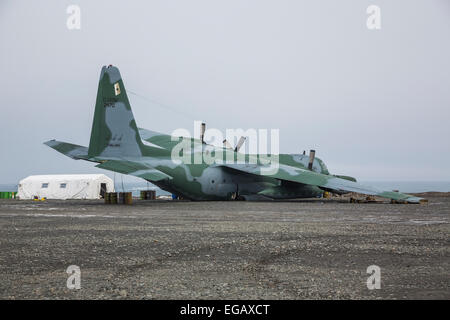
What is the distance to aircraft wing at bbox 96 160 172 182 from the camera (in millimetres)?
25544

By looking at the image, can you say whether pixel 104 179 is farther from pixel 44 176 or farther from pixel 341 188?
pixel 341 188

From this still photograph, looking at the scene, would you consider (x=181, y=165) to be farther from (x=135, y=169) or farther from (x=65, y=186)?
(x=65, y=186)

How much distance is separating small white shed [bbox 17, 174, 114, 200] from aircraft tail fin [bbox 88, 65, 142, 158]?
19.8m

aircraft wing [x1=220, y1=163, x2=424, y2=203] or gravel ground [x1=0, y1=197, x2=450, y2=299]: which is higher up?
aircraft wing [x1=220, y1=163, x2=424, y2=203]

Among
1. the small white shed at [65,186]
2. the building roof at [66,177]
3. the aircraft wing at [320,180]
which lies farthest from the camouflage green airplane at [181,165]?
the building roof at [66,177]

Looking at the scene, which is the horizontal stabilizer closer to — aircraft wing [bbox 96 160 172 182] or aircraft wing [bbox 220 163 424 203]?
aircraft wing [bbox 96 160 172 182]

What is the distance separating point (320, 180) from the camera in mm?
28594

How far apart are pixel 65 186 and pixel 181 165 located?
2248 centimetres

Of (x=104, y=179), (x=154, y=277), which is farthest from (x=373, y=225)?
(x=104, y=179)

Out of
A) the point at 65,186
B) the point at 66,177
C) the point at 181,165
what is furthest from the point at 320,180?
the point at 66,177

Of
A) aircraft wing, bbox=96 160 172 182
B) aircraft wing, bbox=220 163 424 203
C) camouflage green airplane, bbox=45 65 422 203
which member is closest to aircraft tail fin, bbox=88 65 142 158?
camouflage green airplane, bbox=45 65 422 203

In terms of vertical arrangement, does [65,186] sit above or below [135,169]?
below

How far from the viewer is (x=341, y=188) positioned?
2730cm
